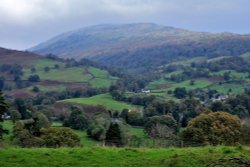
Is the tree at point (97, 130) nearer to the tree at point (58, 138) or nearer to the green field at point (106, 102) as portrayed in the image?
the tree at point (58, 138)

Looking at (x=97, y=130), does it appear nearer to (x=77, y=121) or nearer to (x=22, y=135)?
(x=77, y=121)

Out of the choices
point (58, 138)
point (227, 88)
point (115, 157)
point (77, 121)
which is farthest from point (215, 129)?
point (227, 88)

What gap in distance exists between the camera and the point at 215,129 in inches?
2298

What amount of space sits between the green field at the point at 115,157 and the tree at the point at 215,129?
32.8 meters

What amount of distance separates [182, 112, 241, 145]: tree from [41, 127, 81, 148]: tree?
1637 centimetres

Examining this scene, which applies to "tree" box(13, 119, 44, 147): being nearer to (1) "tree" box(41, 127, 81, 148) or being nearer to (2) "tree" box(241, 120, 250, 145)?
(1) "tree" box(41, 127, 81, 148)

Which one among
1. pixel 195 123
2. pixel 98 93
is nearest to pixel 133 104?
pixel 98 93

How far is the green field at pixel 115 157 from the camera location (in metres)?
21.7

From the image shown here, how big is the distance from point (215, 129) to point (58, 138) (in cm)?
2245

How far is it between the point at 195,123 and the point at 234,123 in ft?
18.9

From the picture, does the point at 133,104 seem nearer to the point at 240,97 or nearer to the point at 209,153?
the point at 240,97

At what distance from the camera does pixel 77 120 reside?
97.1m

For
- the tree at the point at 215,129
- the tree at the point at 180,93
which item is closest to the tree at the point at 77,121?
the tree at the point at 215,129

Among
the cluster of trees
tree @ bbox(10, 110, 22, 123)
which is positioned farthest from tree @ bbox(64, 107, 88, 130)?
the cluster of trees
